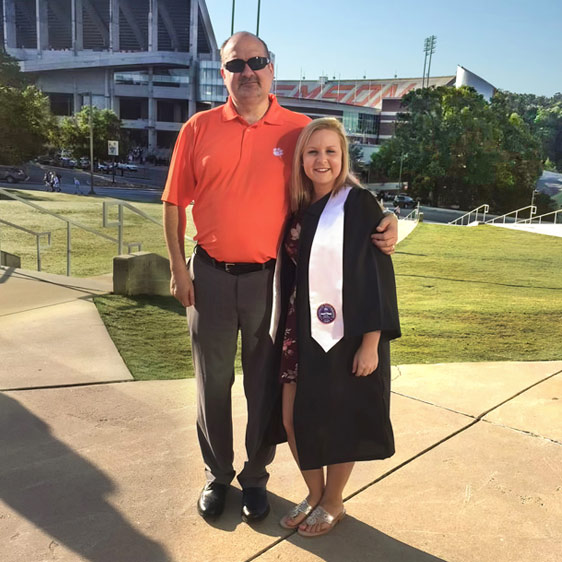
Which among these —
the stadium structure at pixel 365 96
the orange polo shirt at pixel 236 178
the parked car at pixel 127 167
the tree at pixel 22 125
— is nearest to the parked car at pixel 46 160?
the tree at pixel 22 125

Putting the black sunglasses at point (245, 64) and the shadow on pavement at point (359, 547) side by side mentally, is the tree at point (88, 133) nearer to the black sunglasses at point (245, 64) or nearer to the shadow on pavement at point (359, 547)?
the black sunglasses at point (245, 64)

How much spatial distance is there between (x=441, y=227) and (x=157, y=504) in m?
19.1

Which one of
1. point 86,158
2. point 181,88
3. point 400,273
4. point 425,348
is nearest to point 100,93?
point 181,88

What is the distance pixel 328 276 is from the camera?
196 cm

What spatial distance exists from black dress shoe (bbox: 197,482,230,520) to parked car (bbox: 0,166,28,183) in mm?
31160

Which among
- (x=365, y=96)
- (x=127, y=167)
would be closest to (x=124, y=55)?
(x=127, y=167)

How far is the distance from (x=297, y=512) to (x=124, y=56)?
5449 centimetres

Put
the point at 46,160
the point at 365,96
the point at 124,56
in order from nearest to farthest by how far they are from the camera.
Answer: the point at 46,160, the point at 124,56, the point at 365,96

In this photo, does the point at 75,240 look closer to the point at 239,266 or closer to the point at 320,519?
the point at 239,266

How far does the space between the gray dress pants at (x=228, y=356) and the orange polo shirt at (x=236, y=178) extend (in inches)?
4.4

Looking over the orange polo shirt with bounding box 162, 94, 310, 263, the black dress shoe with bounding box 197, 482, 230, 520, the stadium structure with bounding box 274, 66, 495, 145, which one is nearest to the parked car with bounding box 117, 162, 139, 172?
the stadium structure with bounding box 274, 66, 495, 145

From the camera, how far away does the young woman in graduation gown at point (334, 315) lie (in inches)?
76.7

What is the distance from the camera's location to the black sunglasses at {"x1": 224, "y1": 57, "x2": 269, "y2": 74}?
218 centimetres

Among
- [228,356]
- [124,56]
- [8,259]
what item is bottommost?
[8,259]
